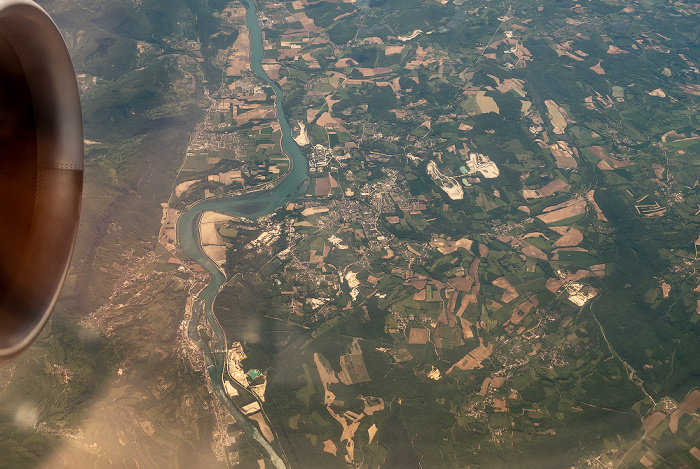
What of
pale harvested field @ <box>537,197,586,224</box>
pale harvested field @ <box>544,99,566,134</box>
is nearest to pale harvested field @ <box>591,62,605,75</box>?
pale harvested field @ <box>544,99,566,134</box>

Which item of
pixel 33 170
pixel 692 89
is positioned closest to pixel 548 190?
pixel 692 89

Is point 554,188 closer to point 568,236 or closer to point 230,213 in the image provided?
point 568,236

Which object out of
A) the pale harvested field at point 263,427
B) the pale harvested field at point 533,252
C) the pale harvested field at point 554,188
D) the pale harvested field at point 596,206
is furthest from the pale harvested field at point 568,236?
the pale harvested field at point 263,427

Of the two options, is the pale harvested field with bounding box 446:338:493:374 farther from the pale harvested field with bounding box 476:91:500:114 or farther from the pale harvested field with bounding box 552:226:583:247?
the pale harvested field with bounding box 476:91:500:114

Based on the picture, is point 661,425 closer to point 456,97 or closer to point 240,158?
point 456,97

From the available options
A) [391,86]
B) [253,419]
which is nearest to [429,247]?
[253,419]
